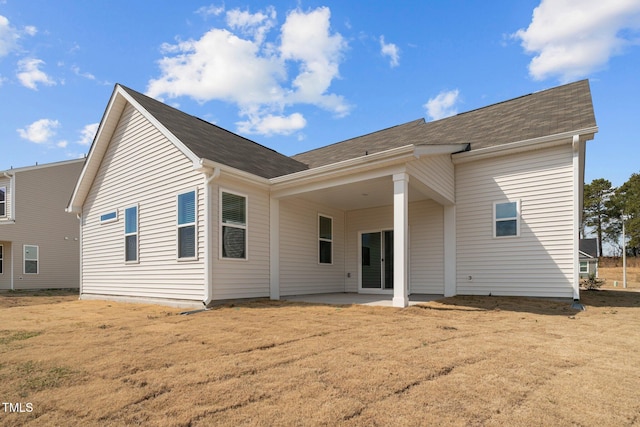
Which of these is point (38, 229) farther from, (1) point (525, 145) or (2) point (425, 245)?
(1) point (525, 145)

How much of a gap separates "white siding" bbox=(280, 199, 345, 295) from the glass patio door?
29.7 inches

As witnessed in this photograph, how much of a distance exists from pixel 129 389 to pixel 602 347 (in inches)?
199

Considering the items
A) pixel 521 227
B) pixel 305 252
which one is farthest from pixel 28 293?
pixel 521 227

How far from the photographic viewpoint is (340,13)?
10.3 meters

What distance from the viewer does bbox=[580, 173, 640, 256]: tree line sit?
38.6 metres

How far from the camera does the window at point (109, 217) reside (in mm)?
10672

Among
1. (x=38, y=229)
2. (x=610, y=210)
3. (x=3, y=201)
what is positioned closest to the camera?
(x=3, y=201)

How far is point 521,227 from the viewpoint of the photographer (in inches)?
346

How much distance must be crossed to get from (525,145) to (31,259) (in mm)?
21490

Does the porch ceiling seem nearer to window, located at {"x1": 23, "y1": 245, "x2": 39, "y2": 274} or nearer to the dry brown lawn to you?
the dry brown lawn

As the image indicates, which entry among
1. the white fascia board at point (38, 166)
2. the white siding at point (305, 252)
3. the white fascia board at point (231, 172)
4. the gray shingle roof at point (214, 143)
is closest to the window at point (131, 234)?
the gray shingle roof at point (214, 143)

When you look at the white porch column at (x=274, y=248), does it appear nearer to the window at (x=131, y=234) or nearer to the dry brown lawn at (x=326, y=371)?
A: the dry brown lawn at (x=326, y=371)

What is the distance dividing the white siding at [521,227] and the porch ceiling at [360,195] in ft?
4.67

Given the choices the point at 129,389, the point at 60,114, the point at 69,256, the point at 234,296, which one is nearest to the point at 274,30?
the point at 60,114
